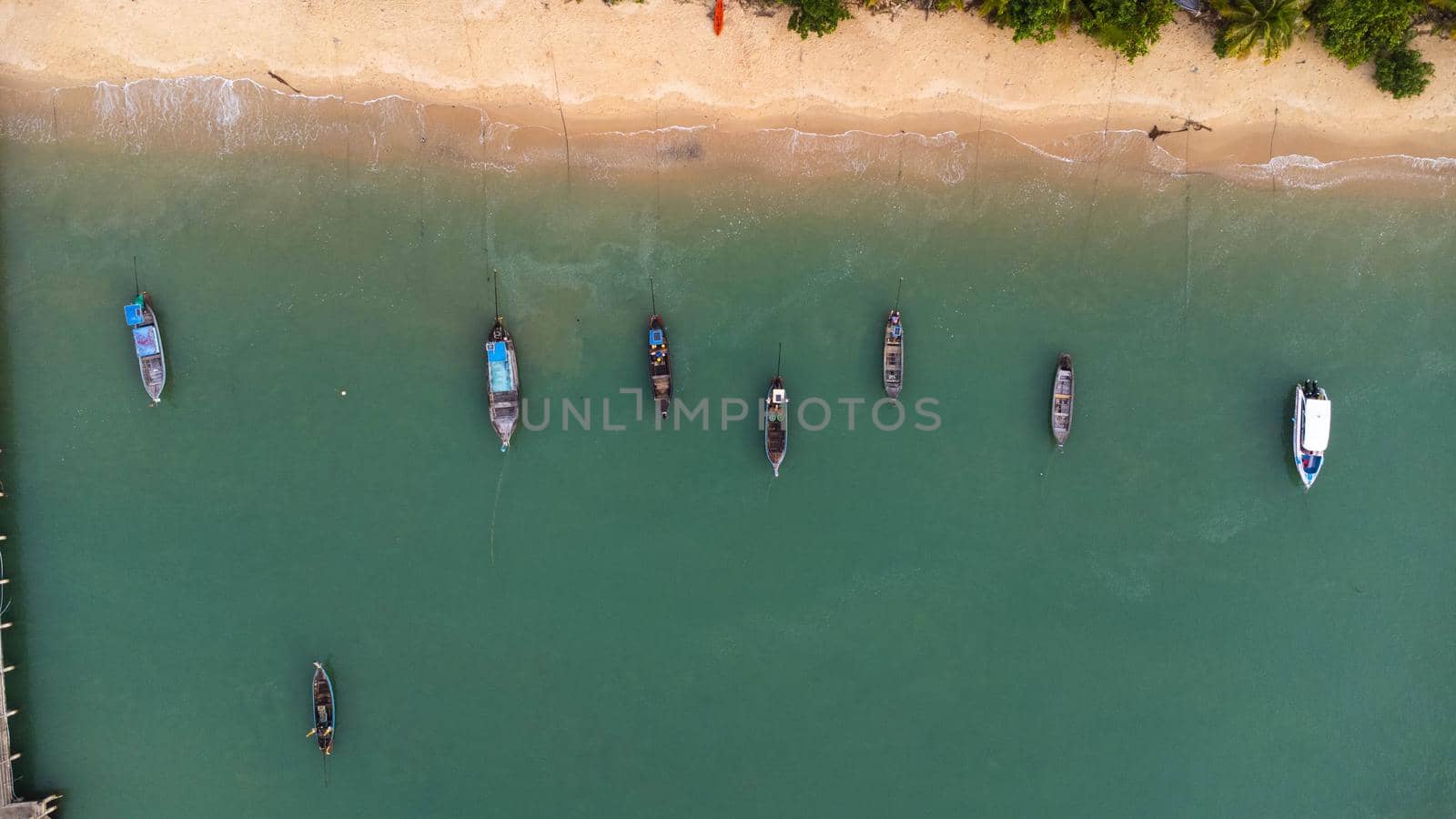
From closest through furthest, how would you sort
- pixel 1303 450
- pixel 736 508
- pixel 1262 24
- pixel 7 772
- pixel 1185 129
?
pixel 1262 24
pixel 7 772
pixel 1303 450
pixel 1185 129
pixel 736 508

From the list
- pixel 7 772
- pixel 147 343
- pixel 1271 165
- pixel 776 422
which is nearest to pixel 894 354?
pixel 776 422

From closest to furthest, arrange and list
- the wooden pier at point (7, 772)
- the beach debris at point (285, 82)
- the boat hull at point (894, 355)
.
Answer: the wooden pier at point (7, 772)
the beach debris at point (285, 82)
the boat hull at point (894, 355)

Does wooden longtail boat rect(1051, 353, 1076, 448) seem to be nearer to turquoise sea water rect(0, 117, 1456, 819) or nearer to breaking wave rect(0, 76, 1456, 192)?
turquoise sea water rect(0, 117, 1456, 819)

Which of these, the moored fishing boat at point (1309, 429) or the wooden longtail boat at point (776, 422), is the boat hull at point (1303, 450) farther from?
the wooden longtail boat at point (776, 422)

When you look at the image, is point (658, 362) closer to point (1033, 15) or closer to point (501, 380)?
point (501, 380)

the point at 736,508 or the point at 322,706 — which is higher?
the point at 736,508

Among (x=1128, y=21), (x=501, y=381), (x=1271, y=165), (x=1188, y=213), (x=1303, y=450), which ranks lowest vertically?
(x=1303, y=450)

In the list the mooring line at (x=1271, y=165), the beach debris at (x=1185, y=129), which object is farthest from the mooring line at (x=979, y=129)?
the mooring line at (x=1271, y=165)
